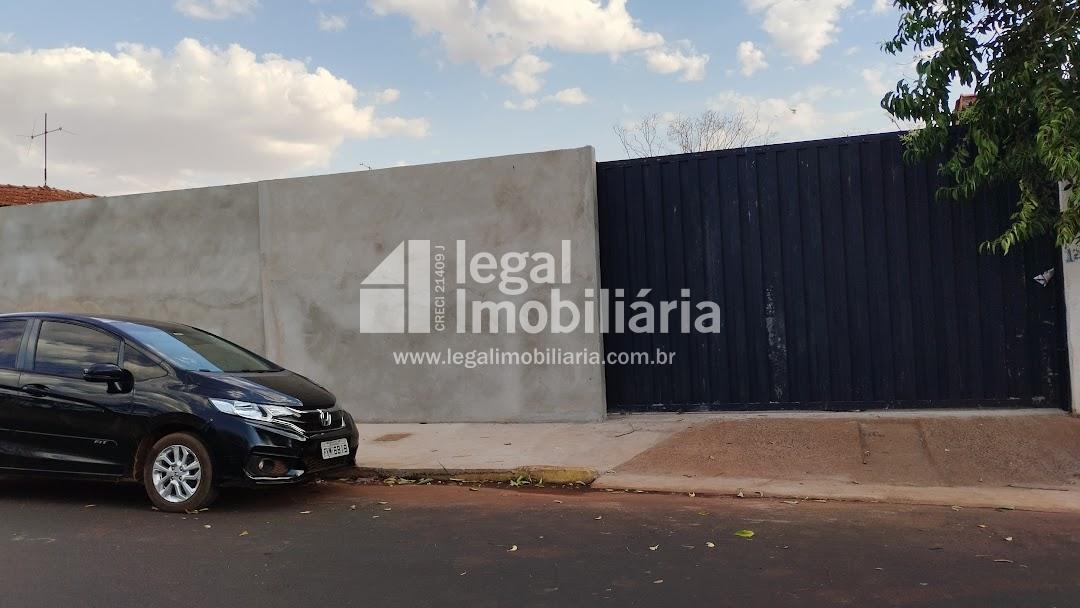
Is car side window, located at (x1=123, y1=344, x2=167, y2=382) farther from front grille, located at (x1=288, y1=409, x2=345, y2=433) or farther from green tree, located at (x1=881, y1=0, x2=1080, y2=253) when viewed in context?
green tree, located at (x1=881, y1=0, x2=1080, y2=253)

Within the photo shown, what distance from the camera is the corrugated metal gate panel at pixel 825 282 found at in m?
8.29

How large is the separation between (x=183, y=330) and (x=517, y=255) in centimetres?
380

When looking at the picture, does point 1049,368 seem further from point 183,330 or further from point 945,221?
point 183,330

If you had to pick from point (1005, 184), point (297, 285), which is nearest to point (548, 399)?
point (297, 285)

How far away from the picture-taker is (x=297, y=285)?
10.5 meters

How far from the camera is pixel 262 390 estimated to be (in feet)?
20.4

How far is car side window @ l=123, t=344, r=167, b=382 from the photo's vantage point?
6.27 m

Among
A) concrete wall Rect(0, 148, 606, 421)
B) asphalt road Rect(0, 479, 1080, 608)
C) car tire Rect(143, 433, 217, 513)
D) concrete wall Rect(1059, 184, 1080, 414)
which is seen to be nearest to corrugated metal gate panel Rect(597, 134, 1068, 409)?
concrete wall Rect(1059, 184, 1080, 414)

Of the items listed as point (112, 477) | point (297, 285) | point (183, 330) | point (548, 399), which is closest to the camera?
point (112, 477)

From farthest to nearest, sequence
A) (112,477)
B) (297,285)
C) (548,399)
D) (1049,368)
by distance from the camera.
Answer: (297,285) < (548,399) < (1049,368) < (112,477)

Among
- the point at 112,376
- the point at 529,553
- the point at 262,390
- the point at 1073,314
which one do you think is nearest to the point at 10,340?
the point at 112,376

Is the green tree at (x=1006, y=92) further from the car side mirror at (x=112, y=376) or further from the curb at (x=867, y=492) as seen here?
the car side mirror at (x=112, y=376)

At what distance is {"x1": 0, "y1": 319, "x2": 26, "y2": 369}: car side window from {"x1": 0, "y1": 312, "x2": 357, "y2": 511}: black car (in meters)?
0.01

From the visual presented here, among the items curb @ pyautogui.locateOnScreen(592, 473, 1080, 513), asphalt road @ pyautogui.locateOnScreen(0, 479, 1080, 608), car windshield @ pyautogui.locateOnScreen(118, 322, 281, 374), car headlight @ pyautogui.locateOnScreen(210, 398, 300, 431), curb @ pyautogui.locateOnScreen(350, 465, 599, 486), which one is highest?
car windshield @ pyautogui.locateOnScreen(118, 322, 281, 374)
